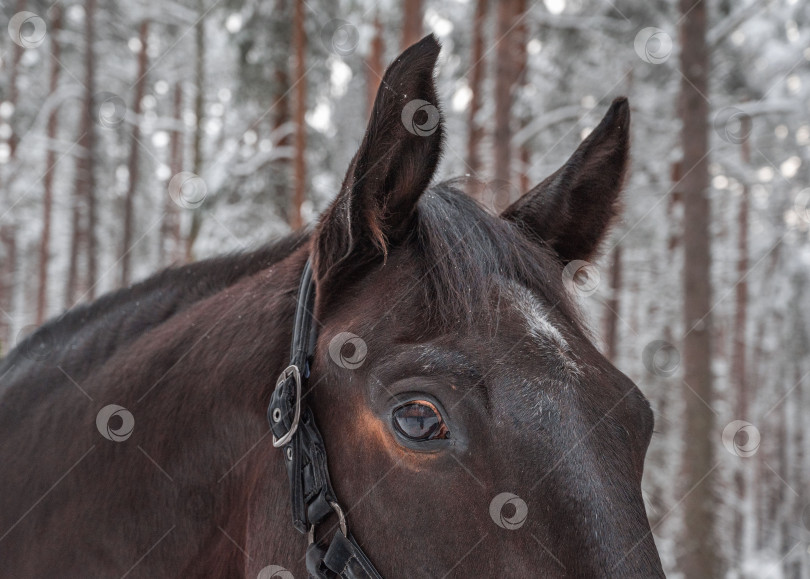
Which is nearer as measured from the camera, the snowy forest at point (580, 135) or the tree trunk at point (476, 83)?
the snowy forest at point (580, 135)

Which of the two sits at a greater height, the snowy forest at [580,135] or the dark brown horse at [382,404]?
the dark brown horse at [382,404]

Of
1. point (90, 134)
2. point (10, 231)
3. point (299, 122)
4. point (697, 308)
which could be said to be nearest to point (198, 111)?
point (90, 134)

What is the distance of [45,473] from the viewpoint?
2.22m

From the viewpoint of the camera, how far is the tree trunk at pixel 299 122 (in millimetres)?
10617

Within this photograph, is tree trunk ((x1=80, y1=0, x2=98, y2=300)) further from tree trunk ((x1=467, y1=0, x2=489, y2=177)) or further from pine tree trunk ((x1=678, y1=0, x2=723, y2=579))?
pine tree trunk ((x1=678, y1=0, x2=723, y2=579))

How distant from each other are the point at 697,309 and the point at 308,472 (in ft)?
24.7

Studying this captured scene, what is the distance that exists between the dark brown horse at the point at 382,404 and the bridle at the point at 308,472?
33 millimetres

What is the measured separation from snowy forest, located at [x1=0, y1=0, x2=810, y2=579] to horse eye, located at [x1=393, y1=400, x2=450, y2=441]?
5261 mm

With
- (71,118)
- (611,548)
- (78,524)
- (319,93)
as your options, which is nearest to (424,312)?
→ (611,548)

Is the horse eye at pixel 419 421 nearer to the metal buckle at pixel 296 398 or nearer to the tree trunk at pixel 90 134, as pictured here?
the metal buckle at pixel 296 398

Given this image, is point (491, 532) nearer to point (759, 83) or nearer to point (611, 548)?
point (611, 548)

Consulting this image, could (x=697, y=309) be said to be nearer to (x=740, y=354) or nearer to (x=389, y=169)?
(x=389, y=169)

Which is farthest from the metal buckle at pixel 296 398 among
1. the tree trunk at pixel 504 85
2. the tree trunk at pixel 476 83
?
the tree trunk at pixel 476 83

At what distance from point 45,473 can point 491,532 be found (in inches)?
65.3
